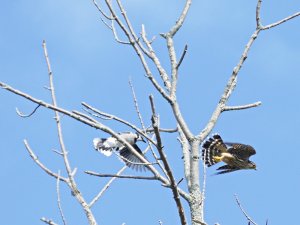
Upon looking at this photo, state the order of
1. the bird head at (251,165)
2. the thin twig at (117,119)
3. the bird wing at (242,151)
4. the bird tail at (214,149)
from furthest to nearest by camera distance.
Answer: the bird head at (251,165), the bird wing at (242,151), the bird tail at (214,149), the thin twig at (117,119)

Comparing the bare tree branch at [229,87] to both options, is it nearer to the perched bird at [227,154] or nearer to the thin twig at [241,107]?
the thin twig at [241,107]

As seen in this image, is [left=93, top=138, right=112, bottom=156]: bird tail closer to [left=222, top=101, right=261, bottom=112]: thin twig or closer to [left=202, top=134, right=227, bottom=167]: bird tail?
[left=202, top=134, right=227, bottom=167]: bird tail

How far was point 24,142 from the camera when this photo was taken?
152 inches

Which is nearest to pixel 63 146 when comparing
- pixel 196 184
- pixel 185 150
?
pixel 185 150

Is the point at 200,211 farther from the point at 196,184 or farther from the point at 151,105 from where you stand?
the point at 151,105

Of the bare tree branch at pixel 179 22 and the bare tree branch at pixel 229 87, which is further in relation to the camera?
the bare tree branch at pixel 179 22

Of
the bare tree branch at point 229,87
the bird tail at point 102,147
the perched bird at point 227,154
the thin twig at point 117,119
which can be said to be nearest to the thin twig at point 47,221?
the thin twig at point 117,119

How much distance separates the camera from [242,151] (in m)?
7.24

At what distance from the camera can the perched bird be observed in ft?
19.6

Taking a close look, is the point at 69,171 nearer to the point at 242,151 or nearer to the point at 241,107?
the point at 241,107

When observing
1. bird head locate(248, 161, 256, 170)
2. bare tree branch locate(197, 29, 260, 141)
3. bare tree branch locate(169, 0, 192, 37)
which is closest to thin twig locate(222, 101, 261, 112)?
bare tree branch locate(197, 29, 260, 141)

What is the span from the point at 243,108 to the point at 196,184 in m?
0.50

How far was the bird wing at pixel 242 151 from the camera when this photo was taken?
7091 millimetres

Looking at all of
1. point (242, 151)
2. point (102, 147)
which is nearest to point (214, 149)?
point (242, 151)
